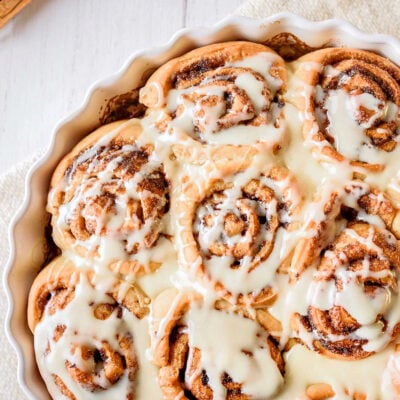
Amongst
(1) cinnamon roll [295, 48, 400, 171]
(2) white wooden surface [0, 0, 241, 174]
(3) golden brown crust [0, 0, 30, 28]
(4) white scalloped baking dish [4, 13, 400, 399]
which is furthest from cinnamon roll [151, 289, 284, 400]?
(3) golden brown crust [0, 0, 30, 28]

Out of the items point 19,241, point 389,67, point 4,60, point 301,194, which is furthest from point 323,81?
point 4,60

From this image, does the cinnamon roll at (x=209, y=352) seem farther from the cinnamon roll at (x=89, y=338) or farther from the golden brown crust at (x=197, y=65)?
the golden brown crust at (x=197, y=65)

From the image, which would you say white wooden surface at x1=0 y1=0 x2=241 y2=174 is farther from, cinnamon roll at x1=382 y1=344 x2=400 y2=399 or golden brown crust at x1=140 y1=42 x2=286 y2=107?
cinnamon roll at x1=382 y1=344 x2=400 y2=399

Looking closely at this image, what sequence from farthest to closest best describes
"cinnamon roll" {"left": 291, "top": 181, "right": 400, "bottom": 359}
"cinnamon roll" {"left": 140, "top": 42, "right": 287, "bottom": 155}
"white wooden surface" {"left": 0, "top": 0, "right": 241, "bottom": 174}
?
"white wooden surface" {"left": 0, "top": 0, "right": 241, "bottom": 174}, "cinnamon roll" {"left": 140, "top": 42, "right": 287, "bottom": 155}, "cinnamon roll" {"left": 291, "top": 181, "right": 400, "bottom": 359}

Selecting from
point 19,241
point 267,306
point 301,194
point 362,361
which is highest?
point 19,241

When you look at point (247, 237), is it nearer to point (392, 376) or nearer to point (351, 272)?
point (351, 272)

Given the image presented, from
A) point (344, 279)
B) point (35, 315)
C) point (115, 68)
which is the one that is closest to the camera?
point (344, 279)

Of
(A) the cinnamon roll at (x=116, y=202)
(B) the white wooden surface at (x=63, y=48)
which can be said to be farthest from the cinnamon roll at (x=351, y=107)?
(B) the white wooden surface at (x=63, y=48)

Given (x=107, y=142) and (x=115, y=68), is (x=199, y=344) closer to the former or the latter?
(x=107, y=142)
